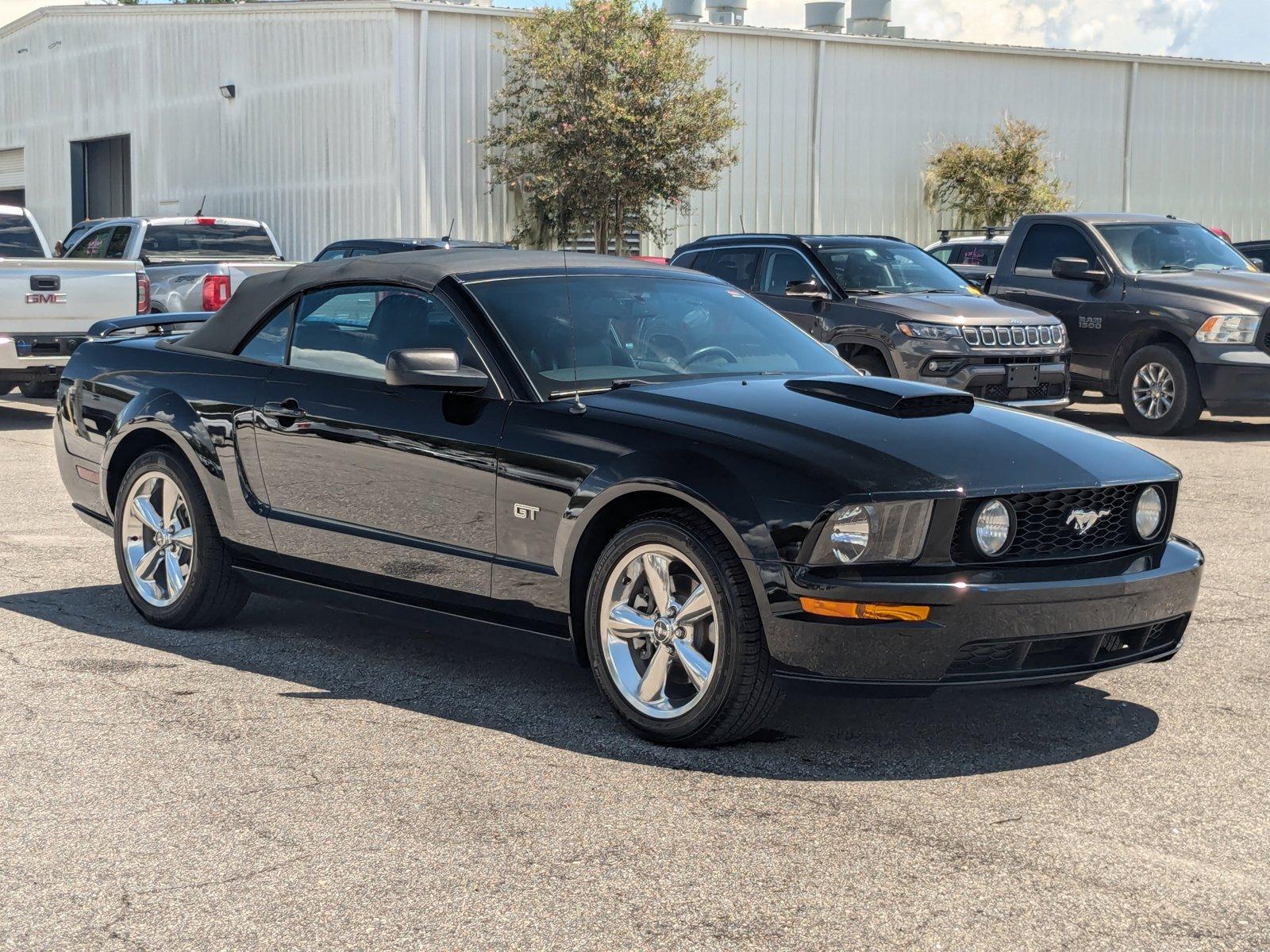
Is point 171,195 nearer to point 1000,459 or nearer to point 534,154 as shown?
point 534,154

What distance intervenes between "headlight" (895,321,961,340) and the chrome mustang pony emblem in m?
8.27

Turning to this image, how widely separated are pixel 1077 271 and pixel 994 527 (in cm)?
1050

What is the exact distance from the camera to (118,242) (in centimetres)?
1909

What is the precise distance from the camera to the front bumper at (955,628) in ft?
14.9

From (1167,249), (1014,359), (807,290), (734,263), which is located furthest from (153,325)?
(1167,249)

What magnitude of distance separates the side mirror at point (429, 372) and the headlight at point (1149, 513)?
2.15 m

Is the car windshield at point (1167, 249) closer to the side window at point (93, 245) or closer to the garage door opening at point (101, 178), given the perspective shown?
the side window at point (93, 245)

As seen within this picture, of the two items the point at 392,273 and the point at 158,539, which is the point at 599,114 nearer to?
the point at 158,539

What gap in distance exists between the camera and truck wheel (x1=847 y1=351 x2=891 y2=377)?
13430 millimetres

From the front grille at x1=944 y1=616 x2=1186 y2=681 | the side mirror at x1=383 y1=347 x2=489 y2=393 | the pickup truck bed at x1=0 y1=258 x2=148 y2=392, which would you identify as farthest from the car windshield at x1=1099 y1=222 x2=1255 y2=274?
the side mirror at x1=383 y1=347 x2=489 y2=393

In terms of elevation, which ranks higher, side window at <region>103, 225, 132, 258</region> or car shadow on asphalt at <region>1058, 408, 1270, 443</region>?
side window at <region>103, 225, 132, 258</region>

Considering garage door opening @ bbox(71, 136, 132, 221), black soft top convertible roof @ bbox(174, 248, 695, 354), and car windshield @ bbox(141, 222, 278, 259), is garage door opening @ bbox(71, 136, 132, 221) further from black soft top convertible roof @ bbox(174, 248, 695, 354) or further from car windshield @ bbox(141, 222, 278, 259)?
black soft top convertible roof @ bbox(174, 248, 695, 354)

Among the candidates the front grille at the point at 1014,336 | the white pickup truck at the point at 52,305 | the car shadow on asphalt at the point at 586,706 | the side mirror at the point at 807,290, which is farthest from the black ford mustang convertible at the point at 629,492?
the white pickup truck at the point at 52,305

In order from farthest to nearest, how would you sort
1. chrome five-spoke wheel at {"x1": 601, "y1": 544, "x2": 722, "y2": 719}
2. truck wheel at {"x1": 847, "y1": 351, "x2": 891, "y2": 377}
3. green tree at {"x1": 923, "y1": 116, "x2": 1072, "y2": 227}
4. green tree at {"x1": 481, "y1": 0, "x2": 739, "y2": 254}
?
green tree at {"x1": 923, "y1": 116, "x2": 1072, "y2": 227}
green tree at {"x1": 481, "y1": 0, "x2": 739, "y2": 254}
truck wheel at {"x1": 847, "y1": 351, "x2": 891, "y2": 377}
chrome five-spoke wheel at {"x1": 601, "y1": 544, "x2": 722, "y2": 719}
